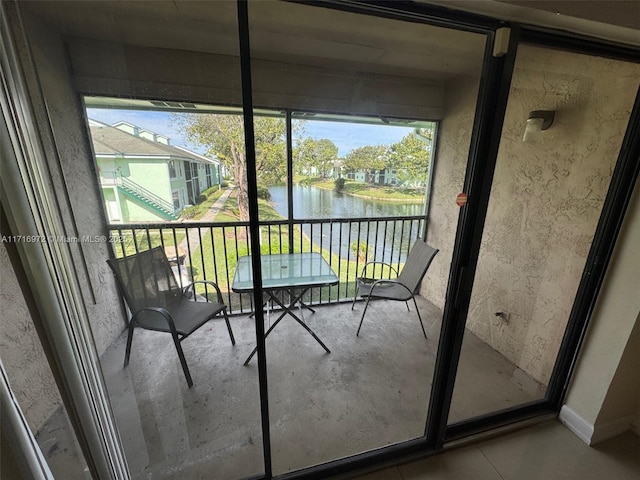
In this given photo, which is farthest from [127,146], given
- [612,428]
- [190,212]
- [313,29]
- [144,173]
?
[612,428]

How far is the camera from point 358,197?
8.89 ft

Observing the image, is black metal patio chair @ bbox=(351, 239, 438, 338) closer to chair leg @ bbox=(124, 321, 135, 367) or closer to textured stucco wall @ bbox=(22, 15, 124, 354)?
chair leg @ bbox=(124, 321, 135, 367)

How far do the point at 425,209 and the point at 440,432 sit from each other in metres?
2.10

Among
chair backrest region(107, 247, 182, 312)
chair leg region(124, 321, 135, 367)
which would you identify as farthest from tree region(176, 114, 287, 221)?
chair leg region(124, 321, 135, 367)

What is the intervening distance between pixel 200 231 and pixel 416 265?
187 cm

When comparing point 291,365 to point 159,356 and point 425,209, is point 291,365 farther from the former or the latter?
point 425,209

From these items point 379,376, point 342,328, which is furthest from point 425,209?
point 379,376

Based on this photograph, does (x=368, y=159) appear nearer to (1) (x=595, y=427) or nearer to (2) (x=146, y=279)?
(2) (x=146, y=279)

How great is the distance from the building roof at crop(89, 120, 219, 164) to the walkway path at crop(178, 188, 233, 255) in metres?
0.19

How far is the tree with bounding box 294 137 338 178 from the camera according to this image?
7.93ft

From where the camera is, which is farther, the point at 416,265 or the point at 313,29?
the point at 416,265

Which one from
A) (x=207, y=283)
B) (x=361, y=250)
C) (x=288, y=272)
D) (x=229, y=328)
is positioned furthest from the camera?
(x=361, y=250)

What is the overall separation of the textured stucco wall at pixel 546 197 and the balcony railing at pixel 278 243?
0.94 m

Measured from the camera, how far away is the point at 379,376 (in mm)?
1927
